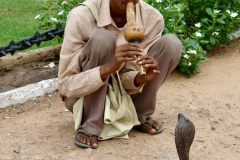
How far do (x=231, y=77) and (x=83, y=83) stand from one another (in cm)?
239

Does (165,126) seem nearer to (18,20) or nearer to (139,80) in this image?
(139,80)

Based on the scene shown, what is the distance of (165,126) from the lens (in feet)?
14.6

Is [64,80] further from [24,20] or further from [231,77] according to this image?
[24,20]

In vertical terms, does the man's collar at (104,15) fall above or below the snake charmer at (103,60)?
above

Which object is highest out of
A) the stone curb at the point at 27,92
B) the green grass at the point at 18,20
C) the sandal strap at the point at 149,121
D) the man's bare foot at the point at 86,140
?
the man's bare foot at the point at 86,140

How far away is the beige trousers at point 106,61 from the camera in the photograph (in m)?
3.76

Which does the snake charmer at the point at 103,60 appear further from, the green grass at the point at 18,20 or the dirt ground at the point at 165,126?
the green grass at the point at 18,20

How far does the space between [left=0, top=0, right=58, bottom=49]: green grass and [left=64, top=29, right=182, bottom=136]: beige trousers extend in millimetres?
2541

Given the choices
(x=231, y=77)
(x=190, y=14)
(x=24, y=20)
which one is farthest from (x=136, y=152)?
(x=24, y=20)

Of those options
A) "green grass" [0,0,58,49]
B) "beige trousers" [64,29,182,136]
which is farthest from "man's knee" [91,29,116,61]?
"green grass" [0,0,58,49]

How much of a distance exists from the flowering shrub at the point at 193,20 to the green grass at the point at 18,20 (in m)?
0.54

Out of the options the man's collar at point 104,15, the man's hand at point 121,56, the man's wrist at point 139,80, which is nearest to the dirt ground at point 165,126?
the man's wrist at point 139,80

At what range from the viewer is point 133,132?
431 centimetres

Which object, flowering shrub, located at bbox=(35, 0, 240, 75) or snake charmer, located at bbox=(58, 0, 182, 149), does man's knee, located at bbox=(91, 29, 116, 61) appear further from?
flowering shrub, located at bbox=(35, 0, 240, 75)
